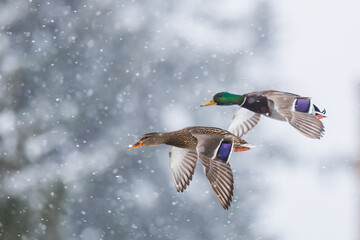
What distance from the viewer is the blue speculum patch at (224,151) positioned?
3.26ft

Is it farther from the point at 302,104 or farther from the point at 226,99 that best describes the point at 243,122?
the point at 302,104

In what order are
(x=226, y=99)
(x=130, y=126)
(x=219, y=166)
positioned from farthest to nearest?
(x=130, y=126) → (x=226, y=99) → (x=219, y=166)

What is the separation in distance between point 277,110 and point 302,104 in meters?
0.05

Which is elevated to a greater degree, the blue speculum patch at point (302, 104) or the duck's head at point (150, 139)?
the duck's head at point (150, 139)

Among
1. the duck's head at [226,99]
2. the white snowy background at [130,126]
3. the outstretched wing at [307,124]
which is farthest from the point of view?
the white snowy background at [130,126]

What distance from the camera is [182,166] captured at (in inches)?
49.8

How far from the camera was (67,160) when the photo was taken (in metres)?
4.42

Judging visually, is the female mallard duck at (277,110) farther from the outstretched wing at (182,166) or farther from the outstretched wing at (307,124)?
the outstretched wing at (182,166)

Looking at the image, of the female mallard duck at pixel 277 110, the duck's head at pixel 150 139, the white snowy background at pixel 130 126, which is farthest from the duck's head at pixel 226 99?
the white snowy background at pixel 130 126

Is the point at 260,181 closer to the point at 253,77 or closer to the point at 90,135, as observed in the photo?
the point at 253,77

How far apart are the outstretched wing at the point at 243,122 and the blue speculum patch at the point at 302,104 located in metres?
0.18

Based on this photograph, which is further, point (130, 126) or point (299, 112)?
point (130, 126)

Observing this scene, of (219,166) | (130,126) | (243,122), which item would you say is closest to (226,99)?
(243,122)

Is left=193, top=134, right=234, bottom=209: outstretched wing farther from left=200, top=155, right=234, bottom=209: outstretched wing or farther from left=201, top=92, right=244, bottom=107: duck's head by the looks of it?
left=201, top=92, right=244, bottom=107: duck's head
